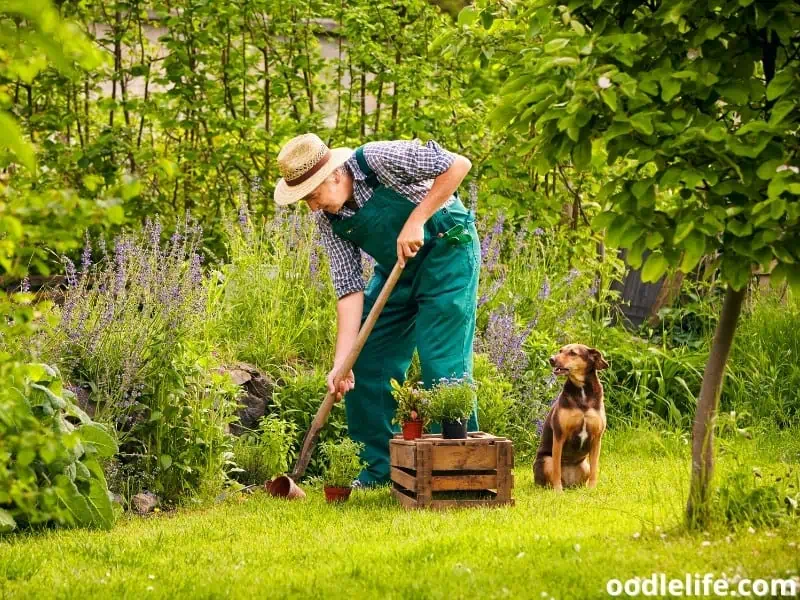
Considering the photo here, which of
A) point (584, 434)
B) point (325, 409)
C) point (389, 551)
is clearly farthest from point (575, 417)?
point (389, 551)

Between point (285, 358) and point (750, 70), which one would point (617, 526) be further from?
point (285, 358)

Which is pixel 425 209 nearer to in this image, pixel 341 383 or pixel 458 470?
pixel 341 383

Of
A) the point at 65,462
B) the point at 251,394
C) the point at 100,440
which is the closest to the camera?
the point at 65,462

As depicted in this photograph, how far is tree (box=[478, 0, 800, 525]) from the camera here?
3393mm

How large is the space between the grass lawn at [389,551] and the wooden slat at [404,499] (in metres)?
0.06

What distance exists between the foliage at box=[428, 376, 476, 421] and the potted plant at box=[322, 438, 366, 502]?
0.47 m

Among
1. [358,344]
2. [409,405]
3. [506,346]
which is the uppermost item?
[358,344]

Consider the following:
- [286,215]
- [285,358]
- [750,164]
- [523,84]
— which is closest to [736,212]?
[750,164]

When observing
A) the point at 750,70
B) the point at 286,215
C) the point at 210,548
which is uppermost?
the point at 750,70

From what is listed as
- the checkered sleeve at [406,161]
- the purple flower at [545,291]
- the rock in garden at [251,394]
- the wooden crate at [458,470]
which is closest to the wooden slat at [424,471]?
the wooden crate at [458,470]

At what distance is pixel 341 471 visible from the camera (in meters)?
5.33

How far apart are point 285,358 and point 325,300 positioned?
0.60 metres

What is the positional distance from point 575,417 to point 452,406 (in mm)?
701

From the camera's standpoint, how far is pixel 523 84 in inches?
149
